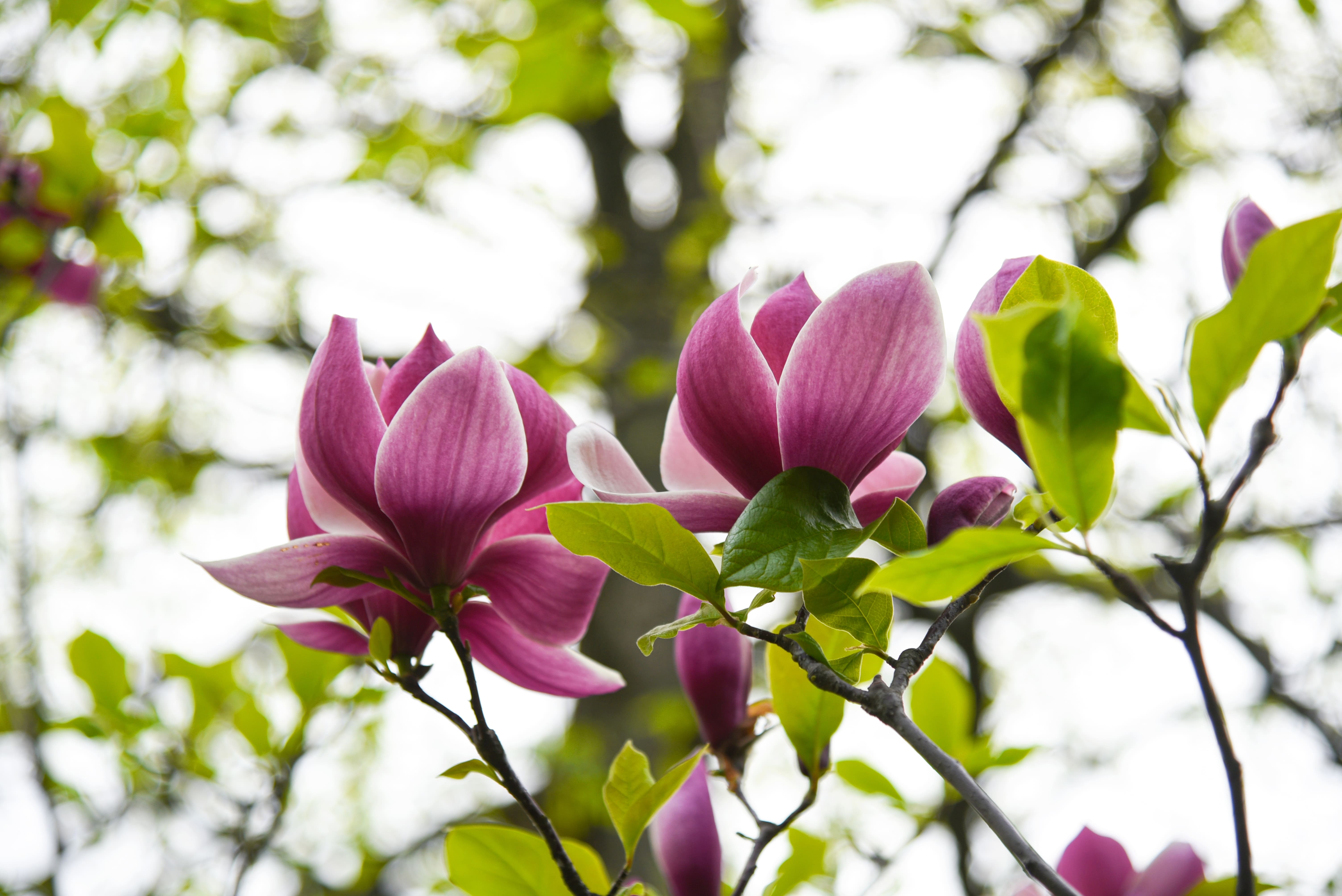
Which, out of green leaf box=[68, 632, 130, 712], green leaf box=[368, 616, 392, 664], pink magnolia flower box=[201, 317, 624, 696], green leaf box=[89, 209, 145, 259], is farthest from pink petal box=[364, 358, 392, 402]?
green leaf box=[89, 209, 145, 259]

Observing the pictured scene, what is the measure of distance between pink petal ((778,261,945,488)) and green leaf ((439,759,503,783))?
0.19 meters

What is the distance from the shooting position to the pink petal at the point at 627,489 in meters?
0.36

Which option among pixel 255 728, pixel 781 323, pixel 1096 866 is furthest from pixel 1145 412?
pixel 255 728

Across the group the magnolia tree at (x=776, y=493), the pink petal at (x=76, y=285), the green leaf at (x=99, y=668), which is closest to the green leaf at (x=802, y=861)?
the magnolia tree at (x=776, y=493)

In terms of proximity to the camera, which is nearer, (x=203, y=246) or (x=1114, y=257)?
(x=203, y=246)

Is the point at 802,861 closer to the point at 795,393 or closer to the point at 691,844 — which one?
the point at 691,844

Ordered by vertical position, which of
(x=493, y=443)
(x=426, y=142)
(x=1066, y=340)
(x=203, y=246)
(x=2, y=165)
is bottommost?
(x=203, y=246)

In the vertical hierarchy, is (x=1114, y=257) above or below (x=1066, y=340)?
below

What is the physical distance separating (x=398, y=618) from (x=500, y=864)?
15 centimetres

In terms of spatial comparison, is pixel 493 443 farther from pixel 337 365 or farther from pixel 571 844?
pixel 571 844

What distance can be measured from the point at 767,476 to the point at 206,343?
2.35 metres

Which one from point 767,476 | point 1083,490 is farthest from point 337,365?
point 1083,490

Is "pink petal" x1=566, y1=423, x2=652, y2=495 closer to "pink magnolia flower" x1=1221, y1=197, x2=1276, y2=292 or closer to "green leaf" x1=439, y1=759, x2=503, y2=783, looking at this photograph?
"green leaf" x1=439, y1=759, x2=503, y2=783

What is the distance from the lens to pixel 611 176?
2986mm
